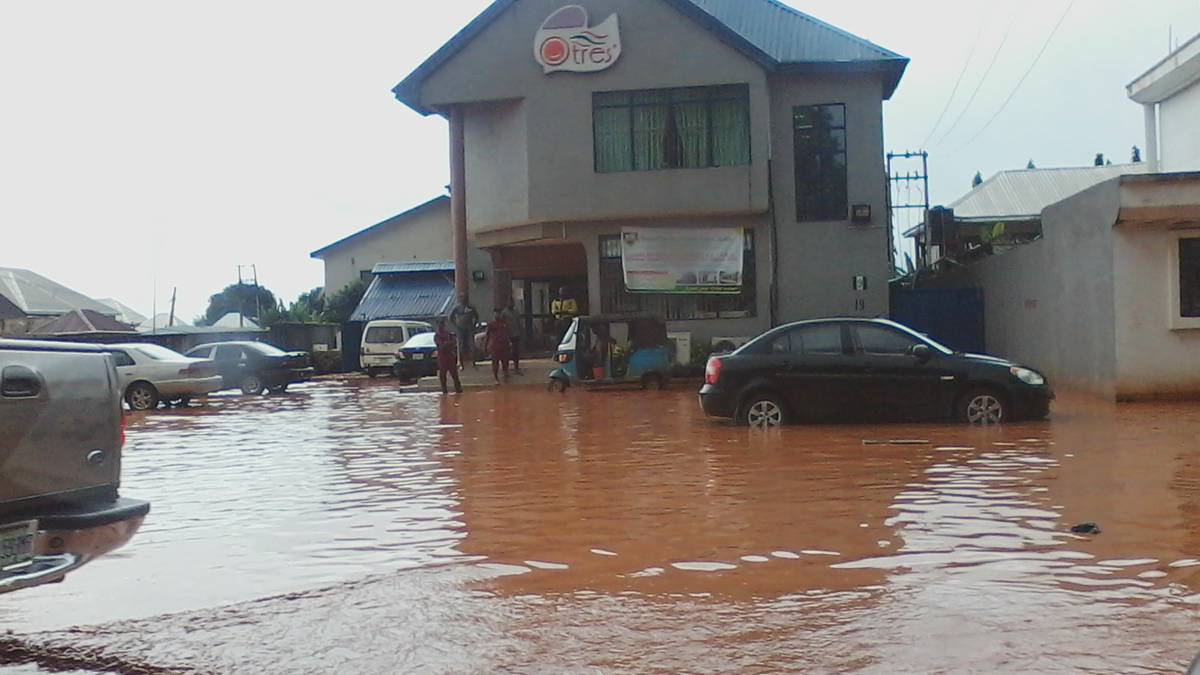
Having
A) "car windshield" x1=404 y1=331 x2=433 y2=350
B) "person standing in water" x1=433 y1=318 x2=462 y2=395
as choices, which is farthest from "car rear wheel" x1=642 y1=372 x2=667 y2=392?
"car windshield" x1=404 y1=331 x2=433 y2=350

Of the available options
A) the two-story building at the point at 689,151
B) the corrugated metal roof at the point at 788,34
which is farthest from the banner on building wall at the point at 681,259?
the corrugated metal roof at the point at 788,34

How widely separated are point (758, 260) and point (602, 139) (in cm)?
472

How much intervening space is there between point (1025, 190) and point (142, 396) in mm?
34676

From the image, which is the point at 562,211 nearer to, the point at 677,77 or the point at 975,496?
the point at 677,77

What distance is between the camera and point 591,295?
28.8 meters

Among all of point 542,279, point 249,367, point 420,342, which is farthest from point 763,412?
point 542,279

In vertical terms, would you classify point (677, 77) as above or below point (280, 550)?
above

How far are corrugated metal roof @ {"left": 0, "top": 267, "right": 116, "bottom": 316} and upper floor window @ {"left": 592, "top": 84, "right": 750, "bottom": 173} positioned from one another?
40.1 metres

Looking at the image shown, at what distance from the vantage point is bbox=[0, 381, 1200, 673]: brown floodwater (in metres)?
5.72

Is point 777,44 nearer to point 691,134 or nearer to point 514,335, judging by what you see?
point 691,134

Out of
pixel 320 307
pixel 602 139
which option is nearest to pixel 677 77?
pixel 602 139

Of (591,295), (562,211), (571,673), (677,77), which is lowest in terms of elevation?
(571,673)

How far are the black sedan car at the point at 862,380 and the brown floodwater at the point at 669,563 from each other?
0.82m

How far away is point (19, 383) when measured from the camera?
5516 mm
